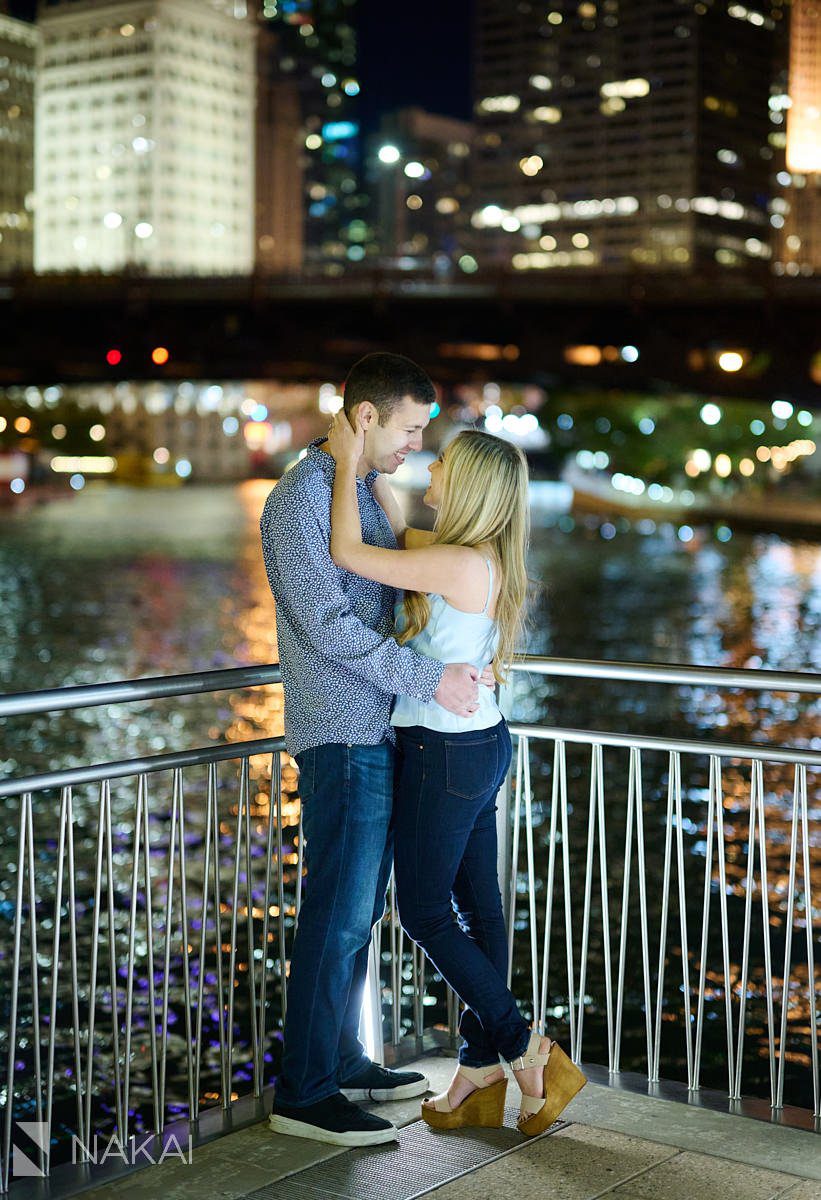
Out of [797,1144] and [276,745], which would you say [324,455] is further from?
[797,1144]

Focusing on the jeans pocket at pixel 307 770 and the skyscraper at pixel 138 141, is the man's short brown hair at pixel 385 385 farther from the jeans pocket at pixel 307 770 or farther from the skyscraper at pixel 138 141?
the skyscraper at pixel 138 141

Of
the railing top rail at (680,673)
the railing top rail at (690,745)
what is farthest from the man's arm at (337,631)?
the railing top rail at (690,745)

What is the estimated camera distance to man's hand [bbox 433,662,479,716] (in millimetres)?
4273

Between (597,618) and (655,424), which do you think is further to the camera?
(655,424)

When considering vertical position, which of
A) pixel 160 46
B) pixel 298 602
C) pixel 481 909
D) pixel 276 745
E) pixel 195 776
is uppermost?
pixel 160 46

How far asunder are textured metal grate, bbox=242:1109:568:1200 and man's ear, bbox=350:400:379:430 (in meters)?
2.14

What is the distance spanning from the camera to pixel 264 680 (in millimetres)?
5039

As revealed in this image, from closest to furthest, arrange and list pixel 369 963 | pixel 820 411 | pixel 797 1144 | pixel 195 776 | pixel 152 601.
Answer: pixel 797 1144
pixel 369 963
pixel 195 776
pixel 152 601
pixel 820 411

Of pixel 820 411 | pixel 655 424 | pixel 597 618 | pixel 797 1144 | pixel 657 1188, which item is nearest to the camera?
pixel 657 1188

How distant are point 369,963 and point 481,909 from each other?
557 millimetres

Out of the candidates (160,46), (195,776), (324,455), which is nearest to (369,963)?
(324,455)

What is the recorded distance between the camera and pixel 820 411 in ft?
141

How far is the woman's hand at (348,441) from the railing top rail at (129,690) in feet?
2.50
